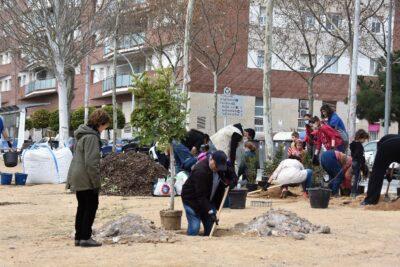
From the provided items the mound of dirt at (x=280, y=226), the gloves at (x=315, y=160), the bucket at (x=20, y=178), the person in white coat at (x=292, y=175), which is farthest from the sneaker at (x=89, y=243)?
the bucket at (x=20, y=178)

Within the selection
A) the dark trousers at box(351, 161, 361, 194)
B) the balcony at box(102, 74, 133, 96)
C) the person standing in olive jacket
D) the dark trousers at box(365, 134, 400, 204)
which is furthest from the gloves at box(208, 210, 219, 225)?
the balcony at box(102, 74, 133, 96)

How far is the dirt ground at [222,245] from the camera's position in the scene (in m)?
8.05

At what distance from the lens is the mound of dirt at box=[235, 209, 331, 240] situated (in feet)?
33.4

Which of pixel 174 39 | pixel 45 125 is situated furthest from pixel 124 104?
pixel 174 39

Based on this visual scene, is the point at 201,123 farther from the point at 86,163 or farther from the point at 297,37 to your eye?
the point at 86,163

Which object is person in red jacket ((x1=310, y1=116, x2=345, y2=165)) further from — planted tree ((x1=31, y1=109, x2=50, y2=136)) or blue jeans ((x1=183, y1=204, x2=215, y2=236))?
planted tree ((x1=31, y1=109, x2=50, y2=136))

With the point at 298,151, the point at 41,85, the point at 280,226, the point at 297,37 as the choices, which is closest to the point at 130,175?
the point at 298,151

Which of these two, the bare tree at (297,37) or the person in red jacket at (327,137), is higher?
the bare tree at (297,37)

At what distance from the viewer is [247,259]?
8188 millimetres

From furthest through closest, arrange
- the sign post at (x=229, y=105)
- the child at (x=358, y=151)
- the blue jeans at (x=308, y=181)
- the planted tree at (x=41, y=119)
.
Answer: the planted tree at (x=41, y=119), the sign post at (x=229, y=105), the blue jeans at (x=308, y=181), the child at (x=358, y=151)

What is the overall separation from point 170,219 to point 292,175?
5.83 m

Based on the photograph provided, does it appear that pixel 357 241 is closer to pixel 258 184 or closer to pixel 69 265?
pixel 69 265

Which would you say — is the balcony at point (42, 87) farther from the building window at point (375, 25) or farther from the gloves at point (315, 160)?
the gloves at point (315, 160)

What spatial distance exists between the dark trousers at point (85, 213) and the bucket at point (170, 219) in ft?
6.02
